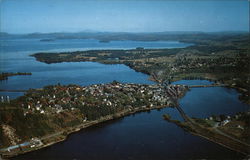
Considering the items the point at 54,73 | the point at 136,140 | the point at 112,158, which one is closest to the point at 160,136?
the point at 136,140

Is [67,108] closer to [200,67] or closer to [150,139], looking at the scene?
[150,139]

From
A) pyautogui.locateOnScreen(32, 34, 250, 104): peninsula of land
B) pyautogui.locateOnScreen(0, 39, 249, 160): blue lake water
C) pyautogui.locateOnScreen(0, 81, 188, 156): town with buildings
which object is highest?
pyautogui.locateOnScreen(32, 34, 250, 104): peninsula of land

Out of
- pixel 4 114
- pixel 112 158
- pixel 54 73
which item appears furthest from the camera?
pixel 54 73

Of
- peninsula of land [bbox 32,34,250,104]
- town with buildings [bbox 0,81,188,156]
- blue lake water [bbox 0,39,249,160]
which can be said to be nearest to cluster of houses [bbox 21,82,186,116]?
town with buildings [bbox 0,81,188,156]

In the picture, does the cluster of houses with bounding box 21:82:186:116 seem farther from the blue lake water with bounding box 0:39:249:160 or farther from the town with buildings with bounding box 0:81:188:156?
the blue lake water with bounding box 0:39:249:160

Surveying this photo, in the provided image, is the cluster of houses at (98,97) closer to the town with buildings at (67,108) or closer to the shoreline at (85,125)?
the town with buildings at (67,108)

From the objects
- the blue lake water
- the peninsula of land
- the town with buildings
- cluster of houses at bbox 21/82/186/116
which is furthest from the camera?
the peninsula of land

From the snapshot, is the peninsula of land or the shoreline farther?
the peninsula of land

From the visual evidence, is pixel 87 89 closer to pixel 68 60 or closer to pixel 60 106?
pixel 60 106

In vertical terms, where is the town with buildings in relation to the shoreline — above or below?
above
